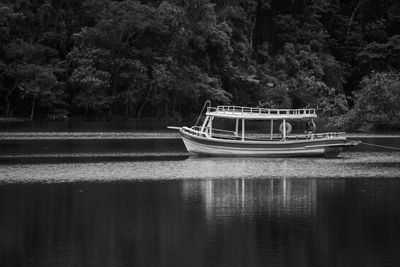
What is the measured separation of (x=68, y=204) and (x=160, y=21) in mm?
60377

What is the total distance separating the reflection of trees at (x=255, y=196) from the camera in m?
29.7

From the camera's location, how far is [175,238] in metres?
24.8

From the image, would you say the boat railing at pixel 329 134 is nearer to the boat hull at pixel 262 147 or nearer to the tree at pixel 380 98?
the boat hull at pixel 262 147

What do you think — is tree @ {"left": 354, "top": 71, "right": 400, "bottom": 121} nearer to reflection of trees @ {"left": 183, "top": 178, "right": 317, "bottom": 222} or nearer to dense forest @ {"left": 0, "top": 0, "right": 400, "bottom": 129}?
dense forest @ {"left": 0, "top": 0, "right": 400, "bottom": 129}

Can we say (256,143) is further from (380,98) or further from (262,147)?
(380,98)

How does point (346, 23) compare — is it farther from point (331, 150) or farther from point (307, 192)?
point (307, 192)

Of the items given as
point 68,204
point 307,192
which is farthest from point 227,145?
point 68,204

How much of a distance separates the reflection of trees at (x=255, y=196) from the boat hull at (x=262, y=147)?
41.0 feet

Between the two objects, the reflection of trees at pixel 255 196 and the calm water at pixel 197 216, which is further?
the reflection of trees at pixel 255 196

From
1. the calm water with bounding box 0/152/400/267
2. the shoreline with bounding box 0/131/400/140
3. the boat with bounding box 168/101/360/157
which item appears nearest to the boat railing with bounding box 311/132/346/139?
the boat with bounding box 168/101/360/157

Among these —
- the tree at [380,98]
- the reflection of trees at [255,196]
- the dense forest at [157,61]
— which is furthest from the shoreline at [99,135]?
the reflection of trees at [255,196]

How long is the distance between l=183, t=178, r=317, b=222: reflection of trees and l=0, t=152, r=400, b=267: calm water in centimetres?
4

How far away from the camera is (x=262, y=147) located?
51625 millimetres

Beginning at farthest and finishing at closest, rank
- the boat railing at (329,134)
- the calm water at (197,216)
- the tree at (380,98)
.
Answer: the tree at (380,98) < the boat railing at (329,134) < the calm water at (197,216)
